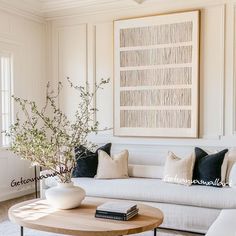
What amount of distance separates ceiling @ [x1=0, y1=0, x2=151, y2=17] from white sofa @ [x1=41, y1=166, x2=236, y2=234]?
2.44m

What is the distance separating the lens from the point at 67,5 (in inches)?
203

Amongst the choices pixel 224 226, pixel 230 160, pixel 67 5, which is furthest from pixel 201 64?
pixel 224 226

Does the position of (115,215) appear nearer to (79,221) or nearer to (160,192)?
(79,221)

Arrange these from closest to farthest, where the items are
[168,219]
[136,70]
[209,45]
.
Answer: [168,219] → [209,45] → [136,70]

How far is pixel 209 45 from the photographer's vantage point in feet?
14.9

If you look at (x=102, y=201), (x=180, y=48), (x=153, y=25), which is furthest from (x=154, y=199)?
(x=153, y=25)

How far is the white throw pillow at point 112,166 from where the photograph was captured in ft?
14.3

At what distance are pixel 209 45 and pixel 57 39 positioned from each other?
7.75 feet

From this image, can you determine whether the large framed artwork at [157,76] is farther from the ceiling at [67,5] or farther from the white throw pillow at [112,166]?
the white throw pillow at [112,166]

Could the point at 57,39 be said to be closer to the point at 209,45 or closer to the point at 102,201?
the point at 209,45

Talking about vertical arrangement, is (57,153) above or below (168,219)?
above

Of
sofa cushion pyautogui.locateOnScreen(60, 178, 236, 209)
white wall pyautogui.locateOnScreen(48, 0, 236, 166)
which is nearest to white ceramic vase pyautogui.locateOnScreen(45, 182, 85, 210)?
sofa cushion pyautogui.locateOnScreen(60, 178, 236, 209)

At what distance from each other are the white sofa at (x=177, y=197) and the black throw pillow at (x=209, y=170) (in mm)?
102

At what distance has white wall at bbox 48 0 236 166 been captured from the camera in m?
4.46
